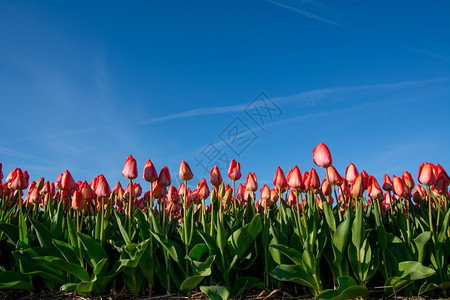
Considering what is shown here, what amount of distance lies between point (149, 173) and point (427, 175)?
3233 mm

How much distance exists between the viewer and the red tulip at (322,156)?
3.74 m

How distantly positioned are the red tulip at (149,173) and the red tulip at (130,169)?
0.36 feet

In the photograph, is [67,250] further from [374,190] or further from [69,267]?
[374,190]

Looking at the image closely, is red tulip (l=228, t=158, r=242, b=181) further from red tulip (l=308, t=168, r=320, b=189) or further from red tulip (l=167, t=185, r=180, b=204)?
red tulip (l=167, t=185, r=180, b=204)

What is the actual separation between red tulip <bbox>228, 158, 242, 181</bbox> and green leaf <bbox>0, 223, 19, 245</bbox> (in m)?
2.73

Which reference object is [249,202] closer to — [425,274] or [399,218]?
[399,218]

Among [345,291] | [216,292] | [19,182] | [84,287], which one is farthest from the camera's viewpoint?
[19,182]

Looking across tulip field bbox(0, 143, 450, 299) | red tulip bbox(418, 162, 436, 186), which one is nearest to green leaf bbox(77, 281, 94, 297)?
tulip field bbox(0, 143, 450, 299)

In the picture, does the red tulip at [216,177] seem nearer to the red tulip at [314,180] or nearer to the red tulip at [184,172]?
the red tulip at [184,172]

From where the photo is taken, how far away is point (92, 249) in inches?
144

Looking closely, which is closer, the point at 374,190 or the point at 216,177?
the point at 216,177

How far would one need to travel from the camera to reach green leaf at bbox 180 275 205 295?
350 cm

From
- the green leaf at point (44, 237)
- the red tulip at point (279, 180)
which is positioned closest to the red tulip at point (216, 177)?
the red tulip at point (279, 180)

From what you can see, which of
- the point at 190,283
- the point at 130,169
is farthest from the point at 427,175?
the point at 130,169
